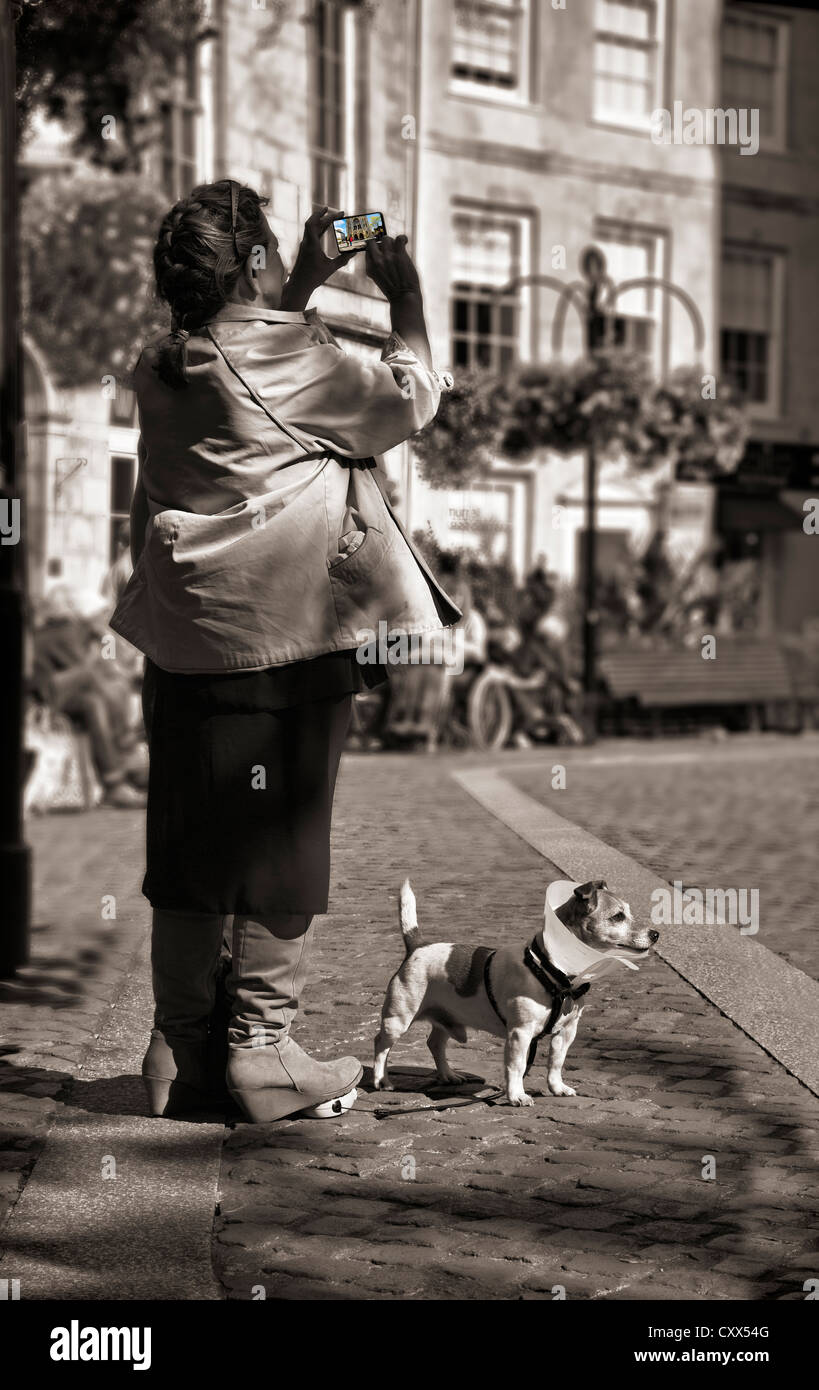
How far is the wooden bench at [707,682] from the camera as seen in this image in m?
12.0

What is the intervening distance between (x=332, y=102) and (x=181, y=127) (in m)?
6.71

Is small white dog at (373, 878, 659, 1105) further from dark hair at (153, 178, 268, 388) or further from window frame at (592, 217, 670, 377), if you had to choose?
window frame at (592, 217, 670, 377)

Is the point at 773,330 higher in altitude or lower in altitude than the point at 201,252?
higher

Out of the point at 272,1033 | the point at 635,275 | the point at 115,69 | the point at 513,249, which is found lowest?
the point at 272,1033

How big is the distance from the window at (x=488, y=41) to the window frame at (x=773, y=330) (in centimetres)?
545

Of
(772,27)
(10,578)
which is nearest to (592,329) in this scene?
(10,578)

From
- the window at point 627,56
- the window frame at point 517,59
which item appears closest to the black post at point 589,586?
the window at point 627,56

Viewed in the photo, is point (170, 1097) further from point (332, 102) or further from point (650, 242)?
point (650, 242)

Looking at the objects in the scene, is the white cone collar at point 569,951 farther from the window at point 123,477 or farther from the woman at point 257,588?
the window at point 123,477

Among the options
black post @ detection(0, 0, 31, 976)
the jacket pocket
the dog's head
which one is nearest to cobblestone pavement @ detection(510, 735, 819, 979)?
the dog's head

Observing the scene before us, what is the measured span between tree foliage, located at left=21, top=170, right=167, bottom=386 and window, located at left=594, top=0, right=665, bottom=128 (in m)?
6.84

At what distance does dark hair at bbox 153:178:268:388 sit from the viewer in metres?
2.52

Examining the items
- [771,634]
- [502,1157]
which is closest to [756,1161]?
[502,1157]

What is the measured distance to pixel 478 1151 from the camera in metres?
2.46
